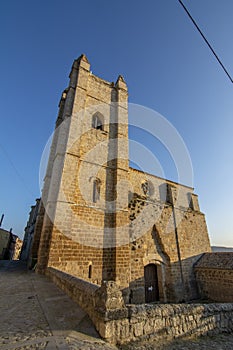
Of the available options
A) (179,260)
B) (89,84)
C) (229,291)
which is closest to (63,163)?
(89,84)

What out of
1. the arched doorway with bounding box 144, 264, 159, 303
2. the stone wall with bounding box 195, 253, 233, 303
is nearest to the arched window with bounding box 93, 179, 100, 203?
the arched doorway with bounding box 144, 264, 159, 303

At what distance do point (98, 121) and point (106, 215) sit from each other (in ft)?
22.8

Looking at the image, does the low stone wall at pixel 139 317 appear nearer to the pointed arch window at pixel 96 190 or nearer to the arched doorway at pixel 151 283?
the pointed arch window at pixel 96 190

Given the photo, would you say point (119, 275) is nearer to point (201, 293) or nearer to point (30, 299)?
point (30, 299)

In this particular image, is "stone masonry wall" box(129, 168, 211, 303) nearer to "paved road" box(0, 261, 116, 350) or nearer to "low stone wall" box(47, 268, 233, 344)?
"low stone wall" box(47, 268, 233, 344)

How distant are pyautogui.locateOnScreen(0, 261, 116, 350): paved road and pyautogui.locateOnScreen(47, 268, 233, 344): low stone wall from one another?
208 mm

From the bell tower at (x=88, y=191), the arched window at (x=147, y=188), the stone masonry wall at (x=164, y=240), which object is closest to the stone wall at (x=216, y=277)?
the stone masonry wall at (x=164, y=240)

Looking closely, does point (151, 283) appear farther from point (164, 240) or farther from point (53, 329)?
point (53, 329)

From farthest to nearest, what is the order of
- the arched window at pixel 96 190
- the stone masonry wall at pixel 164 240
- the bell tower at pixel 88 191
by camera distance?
1. the stone masonry wall at pixel 164 240
2. the arched window at pixel 96 190
3. the bell tower at pixel 88 191

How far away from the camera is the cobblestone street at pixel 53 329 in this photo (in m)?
2.16

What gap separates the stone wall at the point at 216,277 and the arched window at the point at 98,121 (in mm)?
12606

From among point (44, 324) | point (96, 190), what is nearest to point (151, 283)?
point (96, 190)

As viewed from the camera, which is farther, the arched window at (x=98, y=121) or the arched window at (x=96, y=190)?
the arched window at (x=98, y=121)

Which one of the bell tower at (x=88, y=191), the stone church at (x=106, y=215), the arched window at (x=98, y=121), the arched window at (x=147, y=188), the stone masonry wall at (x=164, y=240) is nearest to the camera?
the bell tower at (x=88, y=191)
